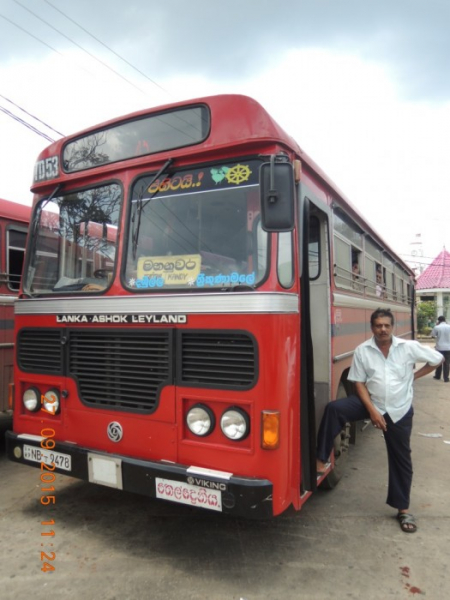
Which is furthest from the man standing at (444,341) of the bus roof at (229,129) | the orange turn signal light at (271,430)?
the orange turn signal light at (271,430)

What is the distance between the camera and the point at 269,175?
2.76m

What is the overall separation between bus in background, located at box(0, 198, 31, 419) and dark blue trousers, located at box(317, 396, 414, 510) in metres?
3.50

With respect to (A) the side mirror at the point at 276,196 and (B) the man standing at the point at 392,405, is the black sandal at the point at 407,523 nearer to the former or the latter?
(B) the man standing at the point at 392,405

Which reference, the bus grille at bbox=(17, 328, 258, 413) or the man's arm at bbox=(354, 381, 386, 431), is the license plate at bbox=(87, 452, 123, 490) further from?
the man's arm at bbox=(354, 381, 386, 431)

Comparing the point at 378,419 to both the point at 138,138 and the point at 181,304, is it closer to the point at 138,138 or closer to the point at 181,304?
the point at 181,304

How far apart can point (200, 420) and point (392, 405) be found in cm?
168

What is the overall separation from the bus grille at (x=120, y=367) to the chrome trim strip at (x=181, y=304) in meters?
0.17

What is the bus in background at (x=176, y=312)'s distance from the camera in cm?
282

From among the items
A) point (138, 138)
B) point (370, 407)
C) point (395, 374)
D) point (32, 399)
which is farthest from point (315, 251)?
point (32, 399)

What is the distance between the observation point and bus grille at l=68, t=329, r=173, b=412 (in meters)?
3.12

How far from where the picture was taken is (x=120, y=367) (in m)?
3.26

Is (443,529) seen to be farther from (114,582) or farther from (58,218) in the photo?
(58,218)

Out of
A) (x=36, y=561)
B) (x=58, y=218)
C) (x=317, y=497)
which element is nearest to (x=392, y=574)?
(x=317, y=497)

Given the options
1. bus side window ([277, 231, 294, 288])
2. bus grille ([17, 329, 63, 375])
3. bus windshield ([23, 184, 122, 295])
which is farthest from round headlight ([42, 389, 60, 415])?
bus side window ([277, 231, 294, 288])
